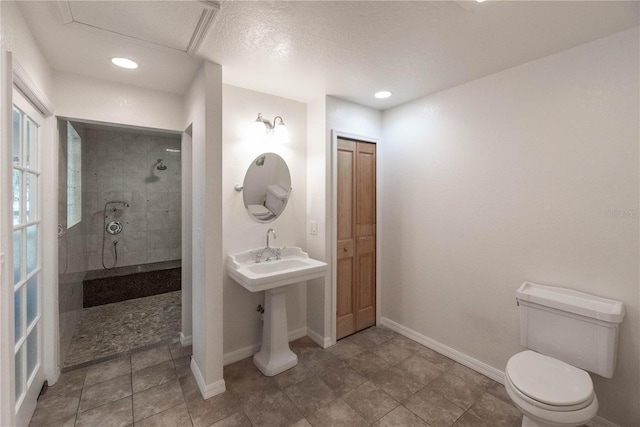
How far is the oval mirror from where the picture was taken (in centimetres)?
250

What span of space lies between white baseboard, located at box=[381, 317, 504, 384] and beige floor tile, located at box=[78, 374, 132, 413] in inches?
93.3

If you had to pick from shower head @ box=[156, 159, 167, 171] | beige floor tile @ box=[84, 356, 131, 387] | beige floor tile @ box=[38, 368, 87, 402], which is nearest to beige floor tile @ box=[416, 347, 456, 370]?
beige floor tile @ box=[84, 356, 131, 387]

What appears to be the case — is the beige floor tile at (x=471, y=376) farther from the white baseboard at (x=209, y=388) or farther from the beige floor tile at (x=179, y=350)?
the beige floor tile at (x=179, y=350)

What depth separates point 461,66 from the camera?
79.4 inches

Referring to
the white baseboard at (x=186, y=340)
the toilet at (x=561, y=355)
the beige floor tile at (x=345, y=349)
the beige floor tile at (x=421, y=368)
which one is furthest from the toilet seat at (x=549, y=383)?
the white baseboard at (x=186, y=340)

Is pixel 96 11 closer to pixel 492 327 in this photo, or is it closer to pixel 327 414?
pixel 327 414

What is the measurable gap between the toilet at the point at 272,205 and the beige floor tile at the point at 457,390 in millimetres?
1899

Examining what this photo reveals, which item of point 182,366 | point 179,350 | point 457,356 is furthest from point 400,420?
point 179,350

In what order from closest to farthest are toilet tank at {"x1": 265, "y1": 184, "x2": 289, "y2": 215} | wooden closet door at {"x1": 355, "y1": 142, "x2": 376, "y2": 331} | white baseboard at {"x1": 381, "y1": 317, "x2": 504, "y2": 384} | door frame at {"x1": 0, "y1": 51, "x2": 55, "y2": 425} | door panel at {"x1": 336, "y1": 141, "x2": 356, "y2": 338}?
1. door frame at {"x1": 0, "y1": 51, "x2": 55, "y2": 425}
2. white baseboard at {"x1": 381, "y1": 317, "x2": 504, "y2": 384}
3. toilet tank at {"x1": 265, "y1": 184, "x2": 289, "y2": 215}
4. door panel at {"x1": 336, "y1": 141, "x2": 356, "y2": 338}
5. wooden closet door at {"x1": 355, "y1": 142, "x2": 376, "y2": 331}

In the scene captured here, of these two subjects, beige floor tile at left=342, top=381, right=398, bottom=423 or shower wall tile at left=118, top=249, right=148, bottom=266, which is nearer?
beige floor tile at left=342, top=381, right=398, bottom=423

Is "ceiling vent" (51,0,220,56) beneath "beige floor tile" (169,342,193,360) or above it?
above

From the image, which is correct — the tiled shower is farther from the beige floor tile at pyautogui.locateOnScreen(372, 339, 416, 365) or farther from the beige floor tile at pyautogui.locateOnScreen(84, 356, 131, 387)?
the beige floor tile at pyautogui.locateOnScreen(372, 339, 416, 365)

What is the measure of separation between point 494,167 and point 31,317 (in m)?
3.43

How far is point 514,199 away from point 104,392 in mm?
3292
